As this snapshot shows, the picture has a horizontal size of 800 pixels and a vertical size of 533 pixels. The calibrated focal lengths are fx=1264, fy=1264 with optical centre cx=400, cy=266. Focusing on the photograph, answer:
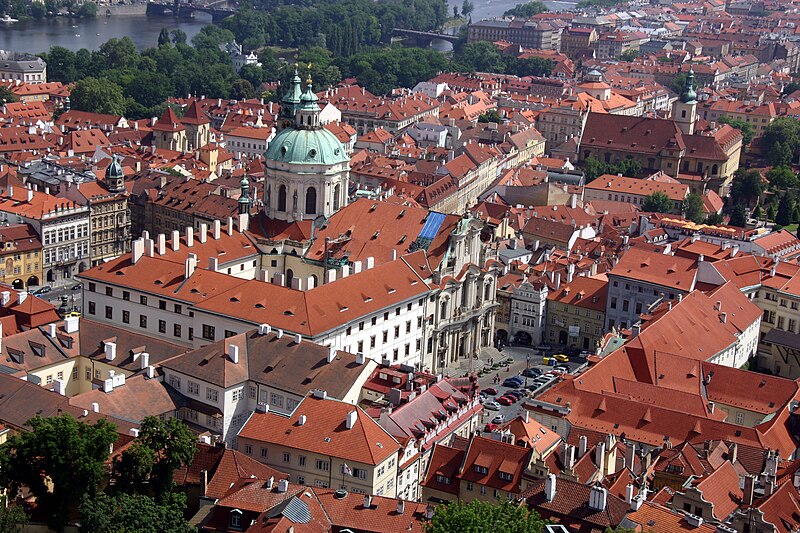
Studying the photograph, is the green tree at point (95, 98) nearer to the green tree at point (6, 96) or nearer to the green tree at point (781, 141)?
the green tree at point (6, 96)

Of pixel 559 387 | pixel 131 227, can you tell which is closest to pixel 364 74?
pixel 131 227

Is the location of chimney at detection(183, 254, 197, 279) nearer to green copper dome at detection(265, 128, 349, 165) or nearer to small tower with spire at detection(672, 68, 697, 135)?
green copper dome at detection(265, 128, 349, 165)

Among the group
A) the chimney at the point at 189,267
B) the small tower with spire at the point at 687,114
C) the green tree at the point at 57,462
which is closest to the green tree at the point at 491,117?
the small tower with spire at the point at 687,114

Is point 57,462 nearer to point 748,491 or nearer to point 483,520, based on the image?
point 483,520

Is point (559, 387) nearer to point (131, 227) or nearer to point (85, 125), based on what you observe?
point (131, 227)

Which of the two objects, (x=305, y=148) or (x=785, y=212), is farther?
(x=785, y=212)

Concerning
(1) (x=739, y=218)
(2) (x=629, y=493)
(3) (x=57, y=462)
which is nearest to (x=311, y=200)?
(3) (x=57, y=462)
